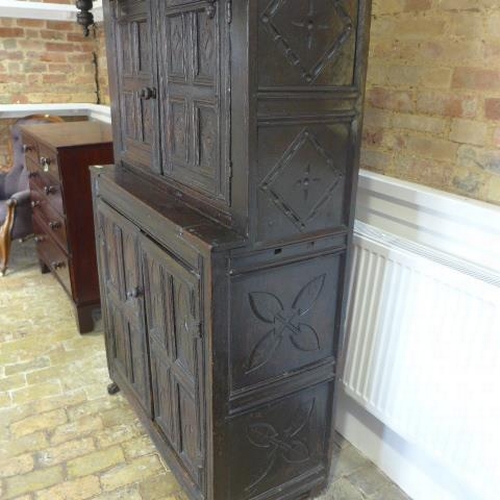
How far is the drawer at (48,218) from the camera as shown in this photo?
2.76m

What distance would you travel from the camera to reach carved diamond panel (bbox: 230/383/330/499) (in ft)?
4.99

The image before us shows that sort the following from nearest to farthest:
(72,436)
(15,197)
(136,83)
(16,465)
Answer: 1. (136,83)
2. (16,465)
3. (72,436)
4. (15,197)

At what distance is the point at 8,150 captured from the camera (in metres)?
4.13

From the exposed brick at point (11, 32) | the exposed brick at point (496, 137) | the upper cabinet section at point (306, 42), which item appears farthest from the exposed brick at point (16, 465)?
the exposed brick at point (11, 32)

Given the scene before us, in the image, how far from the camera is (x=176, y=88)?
1468 millimetres

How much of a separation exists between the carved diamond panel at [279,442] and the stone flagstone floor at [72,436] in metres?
0.24

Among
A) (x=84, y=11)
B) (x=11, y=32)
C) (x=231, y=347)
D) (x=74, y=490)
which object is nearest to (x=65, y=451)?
(x=74, y=490)

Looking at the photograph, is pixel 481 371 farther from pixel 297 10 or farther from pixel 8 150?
pixel 8 150

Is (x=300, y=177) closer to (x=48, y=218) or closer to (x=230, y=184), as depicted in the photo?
(x=230, y=184)

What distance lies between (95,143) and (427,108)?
1730 mm

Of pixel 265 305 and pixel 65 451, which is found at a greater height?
pixel 265 305

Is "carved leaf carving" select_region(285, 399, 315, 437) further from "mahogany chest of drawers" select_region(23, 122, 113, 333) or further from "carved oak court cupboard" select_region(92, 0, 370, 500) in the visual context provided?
"mahogany chest of drawers" select_region(23, 122, 113, 333)

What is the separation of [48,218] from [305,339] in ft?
6.81

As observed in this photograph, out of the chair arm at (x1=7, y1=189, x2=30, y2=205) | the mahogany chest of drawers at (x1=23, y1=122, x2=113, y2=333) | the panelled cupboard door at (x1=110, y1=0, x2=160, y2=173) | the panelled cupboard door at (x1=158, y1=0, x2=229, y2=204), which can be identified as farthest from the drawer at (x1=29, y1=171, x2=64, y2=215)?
the panelled cupboard door at (x1=158, y1=0, x2=229, y2=204)
